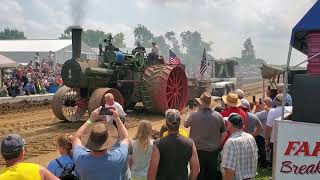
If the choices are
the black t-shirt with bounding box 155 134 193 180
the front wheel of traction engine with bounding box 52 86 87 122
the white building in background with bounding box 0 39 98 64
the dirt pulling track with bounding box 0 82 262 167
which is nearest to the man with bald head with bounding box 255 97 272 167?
the black t-shirt with bounding box 155 134 193 180

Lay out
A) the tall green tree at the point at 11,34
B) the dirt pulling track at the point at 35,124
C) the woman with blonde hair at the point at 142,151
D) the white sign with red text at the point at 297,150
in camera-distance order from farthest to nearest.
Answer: the tall green tree at the point at 11,34 < the dirt pulling track at the point at 35,124 < the woman with blonde hair at the point at 142,151 < the white sign with red text at the point at 297,150

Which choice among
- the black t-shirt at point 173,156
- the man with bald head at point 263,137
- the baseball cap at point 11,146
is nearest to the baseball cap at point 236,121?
the black t-shirt at point 173,156

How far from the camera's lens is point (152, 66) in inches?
612

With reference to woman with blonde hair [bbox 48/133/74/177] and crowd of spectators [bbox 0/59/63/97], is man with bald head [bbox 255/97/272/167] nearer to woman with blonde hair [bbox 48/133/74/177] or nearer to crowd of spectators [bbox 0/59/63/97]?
woman with blonde hair [bbox 48/133/74/177]

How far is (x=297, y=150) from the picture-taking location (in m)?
4.36

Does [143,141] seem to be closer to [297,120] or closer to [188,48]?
[297,120]

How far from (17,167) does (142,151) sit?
1.95 m

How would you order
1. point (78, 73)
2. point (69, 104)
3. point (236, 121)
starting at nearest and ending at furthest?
point (236, 121), point (78, 73), point (69, 104)

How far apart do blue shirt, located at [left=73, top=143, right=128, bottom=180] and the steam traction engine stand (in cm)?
818

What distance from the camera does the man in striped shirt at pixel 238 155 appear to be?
527cm

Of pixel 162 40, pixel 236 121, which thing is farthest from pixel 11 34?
pixel 236 121

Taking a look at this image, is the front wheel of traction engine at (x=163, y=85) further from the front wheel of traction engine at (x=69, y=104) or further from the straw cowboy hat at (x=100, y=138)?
the straw cowboy hat at (x=100, y=138)

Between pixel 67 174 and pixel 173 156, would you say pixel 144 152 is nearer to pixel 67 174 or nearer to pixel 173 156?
pixel 173 156

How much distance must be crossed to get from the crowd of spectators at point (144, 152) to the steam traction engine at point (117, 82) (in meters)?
6.48
